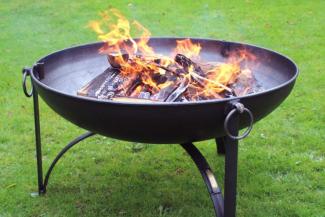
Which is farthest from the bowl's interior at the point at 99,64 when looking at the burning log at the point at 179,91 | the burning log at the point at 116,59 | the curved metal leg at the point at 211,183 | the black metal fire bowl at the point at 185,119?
the curved metal leg at the point at 211,183

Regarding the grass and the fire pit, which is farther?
the grass

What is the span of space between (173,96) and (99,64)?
32.0 inches

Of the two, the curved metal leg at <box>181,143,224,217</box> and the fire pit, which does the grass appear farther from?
the curved metal leg at <box>181,143,224,217</box>

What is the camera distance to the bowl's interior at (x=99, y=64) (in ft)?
8.98

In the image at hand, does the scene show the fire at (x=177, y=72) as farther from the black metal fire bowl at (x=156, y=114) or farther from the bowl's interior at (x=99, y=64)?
the black metal fire bowl at (x=156, y=114)

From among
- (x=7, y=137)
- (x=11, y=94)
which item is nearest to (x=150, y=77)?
(x=7, y=137)

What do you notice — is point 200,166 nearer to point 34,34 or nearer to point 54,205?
point 54,205

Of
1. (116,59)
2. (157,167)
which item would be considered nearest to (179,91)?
(116,59)

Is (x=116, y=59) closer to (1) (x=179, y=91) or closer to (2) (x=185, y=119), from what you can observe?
(1) (x=179, y=91)

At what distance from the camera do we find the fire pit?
1955mm

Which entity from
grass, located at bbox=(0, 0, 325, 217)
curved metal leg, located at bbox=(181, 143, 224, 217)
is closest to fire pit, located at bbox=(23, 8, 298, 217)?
curved metal leg, located at bbox=(181, 143, 224, 217)

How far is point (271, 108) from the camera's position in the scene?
224 centimetres

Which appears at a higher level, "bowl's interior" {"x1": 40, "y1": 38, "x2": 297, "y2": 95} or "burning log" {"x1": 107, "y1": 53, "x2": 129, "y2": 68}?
"burning log" {"x1": 107, "y1": 53, "x2": 129, "y2": 68}

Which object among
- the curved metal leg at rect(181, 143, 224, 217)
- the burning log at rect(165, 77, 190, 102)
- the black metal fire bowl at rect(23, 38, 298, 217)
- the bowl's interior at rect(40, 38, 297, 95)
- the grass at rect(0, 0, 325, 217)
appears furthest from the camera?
the grass at rect(0, 0, 325, 217)
